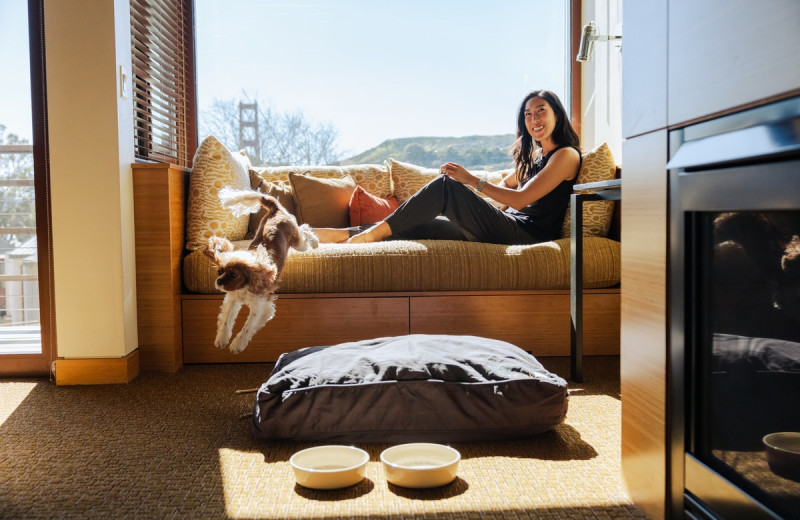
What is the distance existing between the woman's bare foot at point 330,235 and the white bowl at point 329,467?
1.48 meters

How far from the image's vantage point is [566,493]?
4.58ft

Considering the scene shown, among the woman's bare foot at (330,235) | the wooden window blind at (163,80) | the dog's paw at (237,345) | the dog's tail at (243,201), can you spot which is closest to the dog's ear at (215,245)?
the dog's tail at (243,201)

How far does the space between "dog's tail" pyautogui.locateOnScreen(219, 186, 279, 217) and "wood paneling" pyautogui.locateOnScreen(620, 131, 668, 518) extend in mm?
1353

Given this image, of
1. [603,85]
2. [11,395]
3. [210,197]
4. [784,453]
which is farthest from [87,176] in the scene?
[603,85]

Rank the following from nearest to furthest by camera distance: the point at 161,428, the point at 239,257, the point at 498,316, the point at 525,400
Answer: the point at 525,400 < the point at 161,428 < the point at 239,257 < the point at 498,316

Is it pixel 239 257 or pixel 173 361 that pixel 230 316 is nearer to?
pixel 239 257

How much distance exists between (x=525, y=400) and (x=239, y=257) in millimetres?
964

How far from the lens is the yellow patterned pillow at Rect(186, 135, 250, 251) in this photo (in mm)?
2768

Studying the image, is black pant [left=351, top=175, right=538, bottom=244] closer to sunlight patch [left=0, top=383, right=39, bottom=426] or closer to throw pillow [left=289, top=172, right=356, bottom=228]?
throw pillow [left=289, top=172, right=356, bottom=228]

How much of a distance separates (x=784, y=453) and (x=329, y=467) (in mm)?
920

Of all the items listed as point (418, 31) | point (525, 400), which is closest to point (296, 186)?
point (418, 31)

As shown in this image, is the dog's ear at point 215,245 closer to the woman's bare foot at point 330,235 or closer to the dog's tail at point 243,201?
the dog's tail at point 243,201

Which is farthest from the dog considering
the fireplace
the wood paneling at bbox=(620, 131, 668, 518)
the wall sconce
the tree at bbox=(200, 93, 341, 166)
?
the tree at bbox=(200, 93, 341, 166)

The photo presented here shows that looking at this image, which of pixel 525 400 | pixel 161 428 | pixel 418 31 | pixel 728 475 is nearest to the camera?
pixel 728 475
